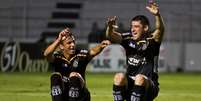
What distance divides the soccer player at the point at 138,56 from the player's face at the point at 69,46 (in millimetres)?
659

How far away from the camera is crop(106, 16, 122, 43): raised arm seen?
8.78 m

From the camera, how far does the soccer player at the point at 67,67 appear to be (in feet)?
30.4

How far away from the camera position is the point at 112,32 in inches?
353

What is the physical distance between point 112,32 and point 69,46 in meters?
0.87

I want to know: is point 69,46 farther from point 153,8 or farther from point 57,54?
point 153,8

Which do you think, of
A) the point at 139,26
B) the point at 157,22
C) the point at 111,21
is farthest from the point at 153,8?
the point at 111,21

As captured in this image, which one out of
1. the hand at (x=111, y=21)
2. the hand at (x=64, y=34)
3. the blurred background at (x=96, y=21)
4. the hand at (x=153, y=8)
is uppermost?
the hand at (x=153, y=8)

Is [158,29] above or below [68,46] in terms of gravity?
above

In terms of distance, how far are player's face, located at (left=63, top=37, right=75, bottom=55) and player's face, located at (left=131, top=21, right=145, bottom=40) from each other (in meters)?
1.00

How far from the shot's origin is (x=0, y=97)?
13.7 m

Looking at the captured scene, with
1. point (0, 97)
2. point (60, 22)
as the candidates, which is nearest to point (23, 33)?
point (60, 22)

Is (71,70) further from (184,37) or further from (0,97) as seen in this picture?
(184,37)

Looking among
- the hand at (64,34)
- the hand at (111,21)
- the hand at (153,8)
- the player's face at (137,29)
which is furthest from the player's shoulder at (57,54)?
the hand at (153,8)

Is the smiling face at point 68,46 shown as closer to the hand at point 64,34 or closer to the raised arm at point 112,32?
the hand at point 64,34
